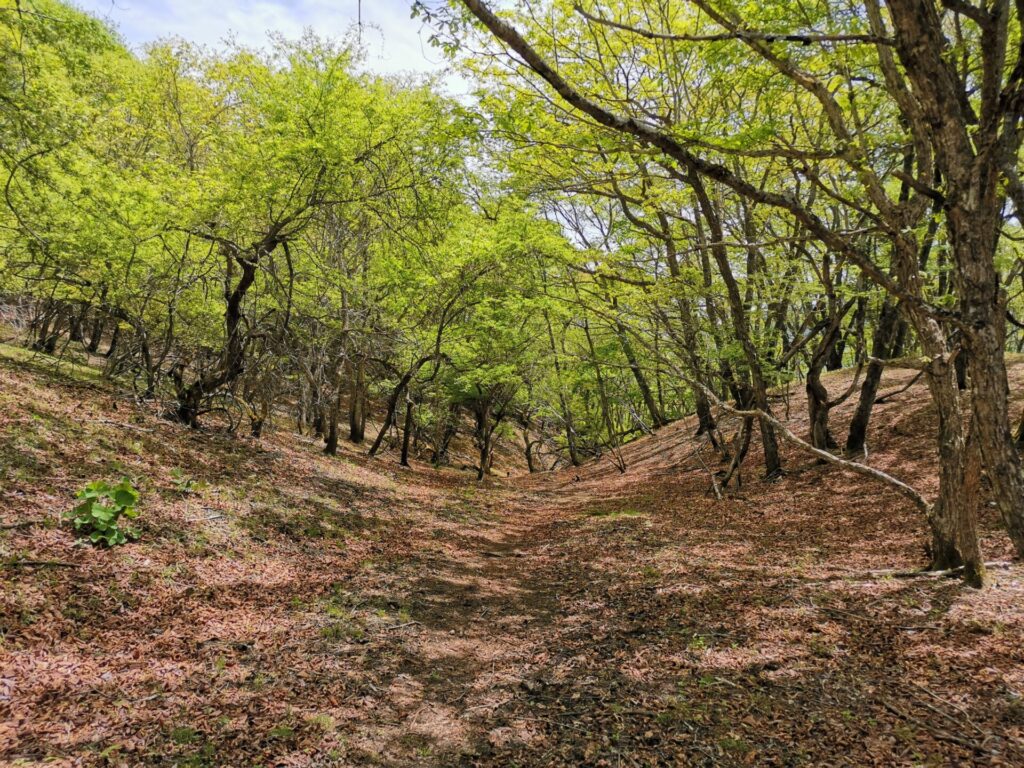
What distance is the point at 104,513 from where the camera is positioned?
5.76 m

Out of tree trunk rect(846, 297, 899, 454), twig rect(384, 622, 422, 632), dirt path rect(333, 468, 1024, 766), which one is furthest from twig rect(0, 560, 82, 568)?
tree trunk rect(846, 297, 899, 454)

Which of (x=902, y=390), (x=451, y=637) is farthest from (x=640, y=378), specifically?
(x=451, y=637)

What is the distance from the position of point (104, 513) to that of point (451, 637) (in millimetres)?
4016

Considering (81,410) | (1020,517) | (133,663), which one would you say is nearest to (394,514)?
(81,410)

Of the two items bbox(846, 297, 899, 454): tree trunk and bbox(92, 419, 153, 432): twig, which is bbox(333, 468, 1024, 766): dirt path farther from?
bbox(92, 419, 153, 432): twig

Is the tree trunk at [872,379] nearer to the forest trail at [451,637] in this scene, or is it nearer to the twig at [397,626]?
the forest trail at [451,637]

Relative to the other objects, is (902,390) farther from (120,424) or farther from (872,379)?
(120,424)

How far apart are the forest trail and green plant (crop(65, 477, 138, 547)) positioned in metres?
0.18

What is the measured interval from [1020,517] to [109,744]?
21.4ft

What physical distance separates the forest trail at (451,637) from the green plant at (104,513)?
0.18 m

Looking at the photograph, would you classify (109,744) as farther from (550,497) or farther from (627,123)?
(550,497)

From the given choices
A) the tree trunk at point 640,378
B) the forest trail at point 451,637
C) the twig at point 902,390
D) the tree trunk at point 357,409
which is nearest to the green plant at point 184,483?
the forest trail at point 451,637

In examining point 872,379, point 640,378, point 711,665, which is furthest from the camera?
point 640,378

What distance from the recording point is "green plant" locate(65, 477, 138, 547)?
566cm
